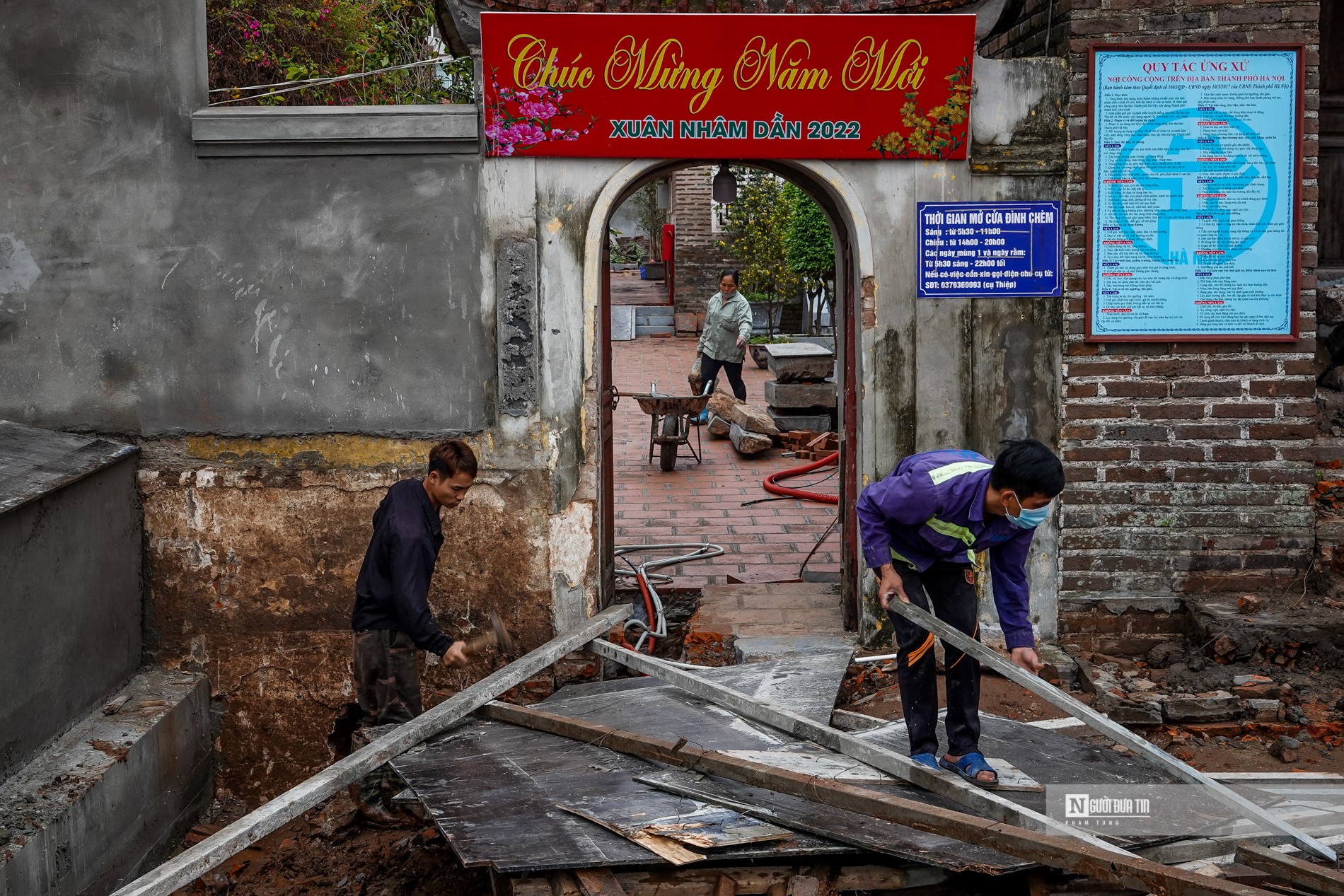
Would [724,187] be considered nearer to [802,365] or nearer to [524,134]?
[524,134]

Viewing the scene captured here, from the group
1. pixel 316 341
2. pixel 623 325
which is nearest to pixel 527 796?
pixel 316 341

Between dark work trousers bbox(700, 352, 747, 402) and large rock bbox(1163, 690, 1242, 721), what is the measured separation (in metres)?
8.51

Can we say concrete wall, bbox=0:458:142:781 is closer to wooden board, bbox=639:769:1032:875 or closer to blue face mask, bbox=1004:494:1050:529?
wooden board, bbox=639:769:1032:875

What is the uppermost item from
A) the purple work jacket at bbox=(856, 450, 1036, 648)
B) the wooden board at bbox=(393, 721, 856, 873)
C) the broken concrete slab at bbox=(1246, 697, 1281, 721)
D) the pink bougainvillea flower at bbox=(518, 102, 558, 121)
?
the pink bougainvillea flower at bbox=(518, 102, 558, 121)

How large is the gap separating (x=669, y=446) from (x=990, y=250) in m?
6.03

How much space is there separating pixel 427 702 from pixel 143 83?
385cm

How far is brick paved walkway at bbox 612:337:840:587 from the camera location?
9516 mm

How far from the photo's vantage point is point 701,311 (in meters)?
23.7

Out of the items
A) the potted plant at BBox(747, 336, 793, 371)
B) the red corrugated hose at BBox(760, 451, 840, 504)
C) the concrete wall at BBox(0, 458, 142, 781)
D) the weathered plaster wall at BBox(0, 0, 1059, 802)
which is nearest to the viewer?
the concrete wall at BBox(0, 458, 142, 781)

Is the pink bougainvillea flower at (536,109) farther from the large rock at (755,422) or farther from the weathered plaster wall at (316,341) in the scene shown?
the large rock at (755,422)

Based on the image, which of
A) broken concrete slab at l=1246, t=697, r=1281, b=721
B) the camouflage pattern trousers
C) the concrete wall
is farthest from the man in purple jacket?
the concrete wall

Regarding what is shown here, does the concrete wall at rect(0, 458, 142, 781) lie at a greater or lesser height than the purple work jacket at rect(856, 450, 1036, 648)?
lesser

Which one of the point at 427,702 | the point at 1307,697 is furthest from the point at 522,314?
the point at 1307,697

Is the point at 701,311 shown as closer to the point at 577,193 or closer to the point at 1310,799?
the point at 577,193
